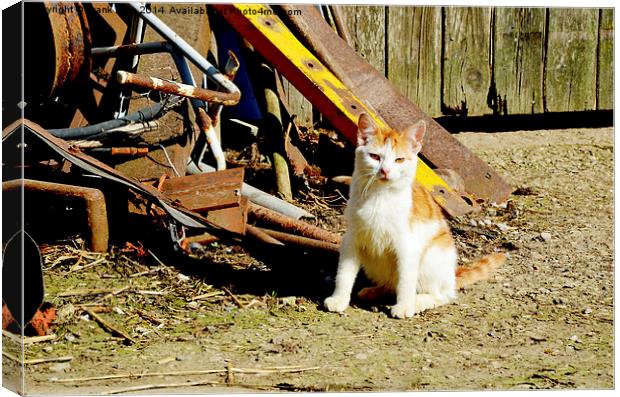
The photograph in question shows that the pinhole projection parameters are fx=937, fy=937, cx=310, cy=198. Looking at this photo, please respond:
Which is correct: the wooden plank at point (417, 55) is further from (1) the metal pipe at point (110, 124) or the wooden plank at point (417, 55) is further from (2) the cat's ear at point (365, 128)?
(1) the metal pipe at point (110, 124)

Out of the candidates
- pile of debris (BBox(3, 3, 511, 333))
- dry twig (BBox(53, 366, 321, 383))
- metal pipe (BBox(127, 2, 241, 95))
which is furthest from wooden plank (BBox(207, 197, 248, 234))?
dry twig (BBox(53, 366, 321, 383))

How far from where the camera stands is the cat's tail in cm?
333

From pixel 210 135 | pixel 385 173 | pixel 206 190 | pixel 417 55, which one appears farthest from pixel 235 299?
pixel 417 55

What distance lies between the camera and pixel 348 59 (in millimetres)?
3926

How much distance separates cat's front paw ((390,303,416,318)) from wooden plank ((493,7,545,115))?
105cm

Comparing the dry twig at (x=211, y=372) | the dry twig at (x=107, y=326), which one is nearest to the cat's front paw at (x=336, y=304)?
the dry twig at (x=211, y=372)

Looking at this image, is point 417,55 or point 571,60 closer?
point 571,60

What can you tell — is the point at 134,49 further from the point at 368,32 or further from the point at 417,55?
the point at 417,55

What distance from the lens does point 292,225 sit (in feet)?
11.2

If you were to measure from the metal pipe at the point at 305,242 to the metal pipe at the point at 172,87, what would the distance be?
20.1 inches

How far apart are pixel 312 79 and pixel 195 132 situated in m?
0.50

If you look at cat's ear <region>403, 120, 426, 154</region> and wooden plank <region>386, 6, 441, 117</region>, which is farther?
wooden plank <region>386, 6, 441, 117</region>

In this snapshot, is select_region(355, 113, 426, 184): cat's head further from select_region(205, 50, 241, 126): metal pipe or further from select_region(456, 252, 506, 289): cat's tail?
select_region(205, 50, 241, 126): metal pipe

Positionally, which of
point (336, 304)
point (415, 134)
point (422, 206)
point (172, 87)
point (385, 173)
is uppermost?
point (172, 87)
